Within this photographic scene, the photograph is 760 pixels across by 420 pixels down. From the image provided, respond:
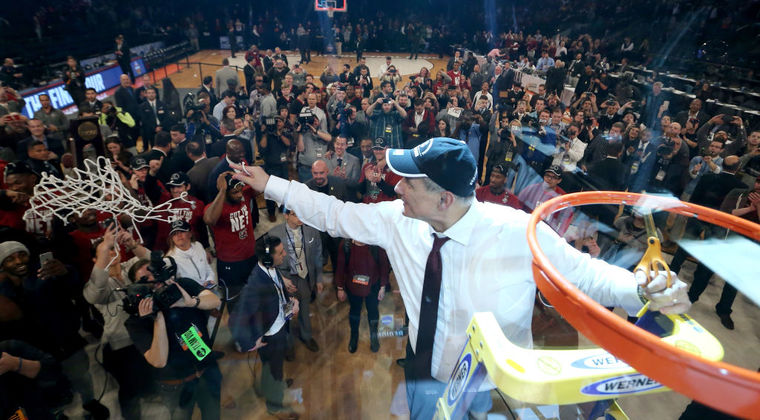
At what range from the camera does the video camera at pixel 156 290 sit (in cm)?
249

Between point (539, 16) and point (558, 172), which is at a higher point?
point (539, 16)

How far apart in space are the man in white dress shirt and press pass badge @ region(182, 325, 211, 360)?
149 centimetres

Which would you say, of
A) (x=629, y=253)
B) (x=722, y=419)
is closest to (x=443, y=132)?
(x=629, y=253)

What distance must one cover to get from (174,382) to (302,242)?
64.0 inches

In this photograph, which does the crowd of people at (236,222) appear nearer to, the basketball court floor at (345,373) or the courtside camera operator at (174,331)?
the courtside camera operator at (174,331)

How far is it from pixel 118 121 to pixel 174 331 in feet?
21.0

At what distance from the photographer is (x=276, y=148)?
6.45m

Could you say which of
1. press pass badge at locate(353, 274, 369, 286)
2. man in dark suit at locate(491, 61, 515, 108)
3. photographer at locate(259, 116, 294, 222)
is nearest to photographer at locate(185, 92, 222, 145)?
photographer at locate(259, 116, 294, 222)

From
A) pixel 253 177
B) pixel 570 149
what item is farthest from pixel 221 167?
pixel 570 149

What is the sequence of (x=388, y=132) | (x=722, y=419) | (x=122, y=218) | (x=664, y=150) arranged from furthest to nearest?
(x=388, y=132)
(x=664, y=150)
(x=122, y=218)
(x=722, y=419)

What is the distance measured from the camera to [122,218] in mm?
3275

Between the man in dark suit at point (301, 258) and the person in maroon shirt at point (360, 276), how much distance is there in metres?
0.29

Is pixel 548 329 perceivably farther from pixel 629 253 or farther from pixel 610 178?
pixel 610 178

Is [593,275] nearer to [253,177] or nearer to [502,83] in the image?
[253,177]
